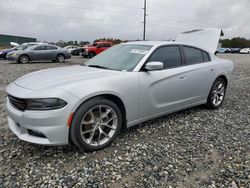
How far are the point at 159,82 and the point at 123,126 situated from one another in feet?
2.86

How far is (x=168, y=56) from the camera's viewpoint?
11.2 ft

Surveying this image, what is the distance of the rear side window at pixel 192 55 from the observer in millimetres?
3690

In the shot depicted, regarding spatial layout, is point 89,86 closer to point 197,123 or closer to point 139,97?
point 139,97

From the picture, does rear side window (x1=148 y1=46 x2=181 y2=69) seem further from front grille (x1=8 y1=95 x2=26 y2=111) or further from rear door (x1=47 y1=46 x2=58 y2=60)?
rear door (x1=47 y1=46 x2=58 y2=60)

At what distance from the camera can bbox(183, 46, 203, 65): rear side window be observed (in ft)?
12.1

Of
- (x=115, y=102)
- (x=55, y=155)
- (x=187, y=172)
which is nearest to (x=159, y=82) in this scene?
(x=115, y=102)

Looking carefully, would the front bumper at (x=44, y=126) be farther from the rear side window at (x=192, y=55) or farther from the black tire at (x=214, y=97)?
the black tire at (x=214, y=97)

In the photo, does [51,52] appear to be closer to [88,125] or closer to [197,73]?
[197,73]

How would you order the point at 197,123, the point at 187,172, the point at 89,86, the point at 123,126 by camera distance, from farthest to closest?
the point at 197,123
the point at 123,126
the point at 89,86
the point at 187,172

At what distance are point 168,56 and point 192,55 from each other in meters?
0.69

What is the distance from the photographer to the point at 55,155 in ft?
8.16

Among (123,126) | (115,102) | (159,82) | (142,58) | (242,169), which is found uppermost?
(142,58)

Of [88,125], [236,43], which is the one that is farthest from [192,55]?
[236,43]

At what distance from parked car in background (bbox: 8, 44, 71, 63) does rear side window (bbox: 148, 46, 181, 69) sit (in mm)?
12329
